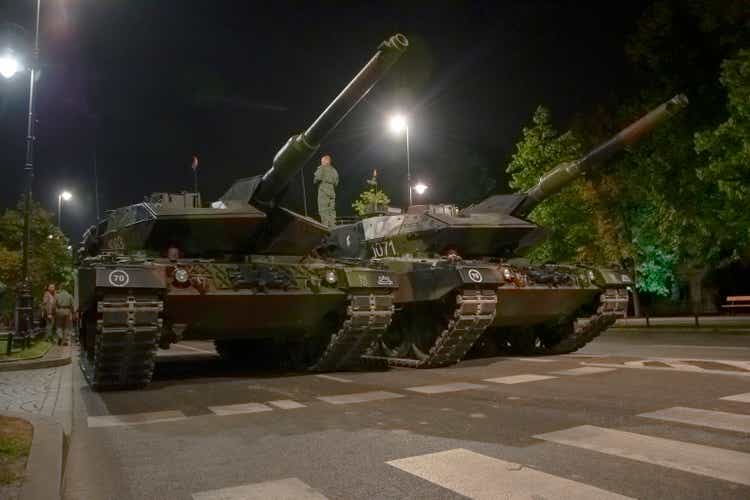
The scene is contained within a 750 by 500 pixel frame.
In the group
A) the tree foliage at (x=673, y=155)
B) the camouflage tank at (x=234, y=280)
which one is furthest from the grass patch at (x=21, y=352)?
the tree foliage at (x=673, y=155)

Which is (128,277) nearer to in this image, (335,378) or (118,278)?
(118,278)

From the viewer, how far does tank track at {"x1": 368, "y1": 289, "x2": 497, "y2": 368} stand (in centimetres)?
1117

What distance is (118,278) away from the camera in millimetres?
8828

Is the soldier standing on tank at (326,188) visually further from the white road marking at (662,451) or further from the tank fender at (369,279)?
the white road marking at (662,451)

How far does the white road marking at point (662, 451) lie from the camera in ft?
14.7

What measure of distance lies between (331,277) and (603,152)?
733 cm

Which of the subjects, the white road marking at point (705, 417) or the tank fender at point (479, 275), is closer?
the white road marking at point (705, 417)

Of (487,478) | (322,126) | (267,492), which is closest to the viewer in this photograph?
(267,492)

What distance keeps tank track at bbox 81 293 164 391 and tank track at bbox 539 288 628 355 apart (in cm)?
848

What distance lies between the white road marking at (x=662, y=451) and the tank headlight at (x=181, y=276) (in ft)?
18.6

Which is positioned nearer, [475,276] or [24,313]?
[475,276]

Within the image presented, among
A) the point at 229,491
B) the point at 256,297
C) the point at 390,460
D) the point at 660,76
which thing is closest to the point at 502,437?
the point at 390,460

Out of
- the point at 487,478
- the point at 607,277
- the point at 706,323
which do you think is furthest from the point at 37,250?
the point at 487,478

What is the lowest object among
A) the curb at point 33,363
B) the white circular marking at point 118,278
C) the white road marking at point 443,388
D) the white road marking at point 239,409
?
the white road marking at point 443,388
